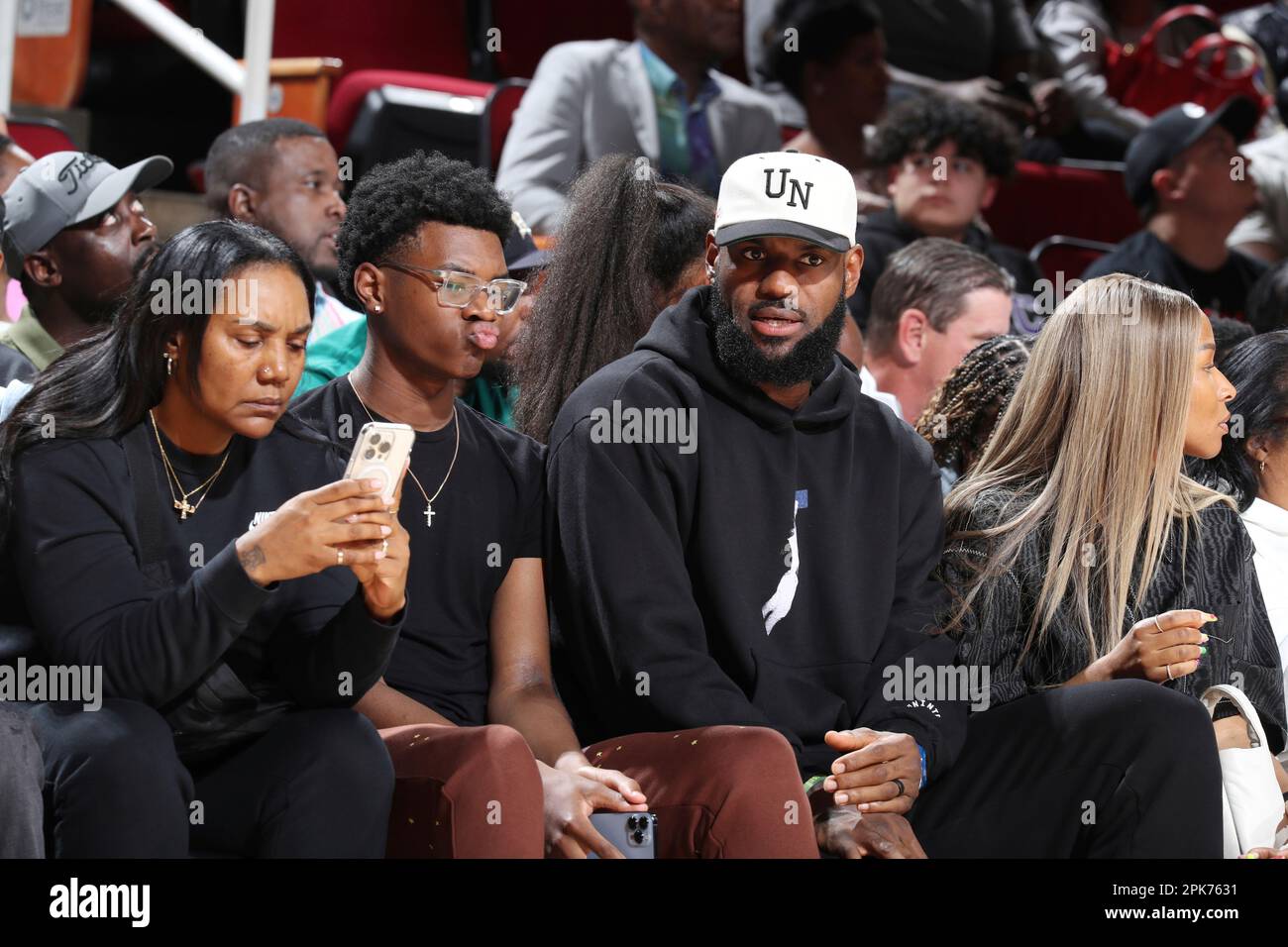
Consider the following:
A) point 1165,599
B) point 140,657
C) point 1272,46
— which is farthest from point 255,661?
point 1272,46

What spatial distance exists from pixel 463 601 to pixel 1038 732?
2.87ft

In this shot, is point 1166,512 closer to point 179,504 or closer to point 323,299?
point 179,504

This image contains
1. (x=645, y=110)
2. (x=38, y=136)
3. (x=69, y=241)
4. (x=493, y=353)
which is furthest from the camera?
(x=645, y=110)

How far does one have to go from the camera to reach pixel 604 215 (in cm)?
322

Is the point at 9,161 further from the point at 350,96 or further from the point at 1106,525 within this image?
the point at 1106,525

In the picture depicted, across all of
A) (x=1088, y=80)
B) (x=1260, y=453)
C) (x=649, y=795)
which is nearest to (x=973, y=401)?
(x=1260, y=453)

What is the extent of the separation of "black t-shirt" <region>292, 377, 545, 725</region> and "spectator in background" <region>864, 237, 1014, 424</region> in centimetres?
149

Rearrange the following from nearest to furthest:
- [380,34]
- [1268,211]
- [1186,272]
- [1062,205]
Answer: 1. [1186,272]
2. [380,34]
3. [1268,211]
4. [1062,205]

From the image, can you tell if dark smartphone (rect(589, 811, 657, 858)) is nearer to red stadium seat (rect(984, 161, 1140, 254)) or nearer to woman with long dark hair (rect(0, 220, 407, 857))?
woman with long dark hair (rect(0, 220, 407, 857))

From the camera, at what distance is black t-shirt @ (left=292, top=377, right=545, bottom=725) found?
2.62 meters

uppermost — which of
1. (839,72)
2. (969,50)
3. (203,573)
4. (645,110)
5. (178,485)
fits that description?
(969,50)

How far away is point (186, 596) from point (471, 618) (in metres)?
0.58

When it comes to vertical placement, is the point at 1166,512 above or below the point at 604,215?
below

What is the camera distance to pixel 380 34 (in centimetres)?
532
